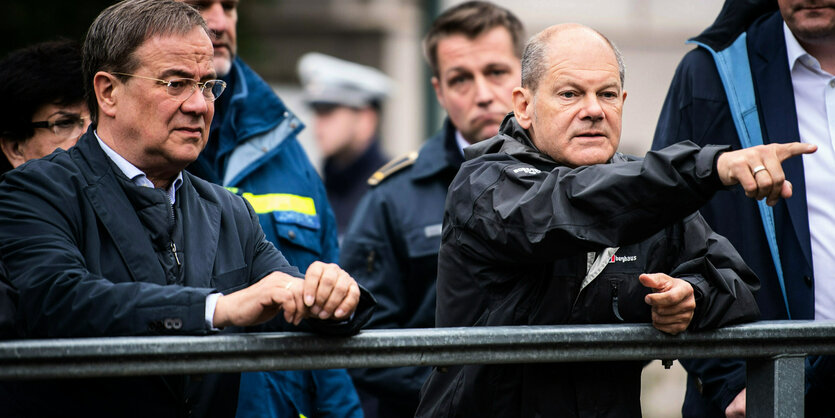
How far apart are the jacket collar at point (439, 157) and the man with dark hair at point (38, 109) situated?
1453 mm

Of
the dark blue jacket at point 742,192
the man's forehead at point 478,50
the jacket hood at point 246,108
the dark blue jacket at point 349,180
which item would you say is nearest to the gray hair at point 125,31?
the jacket hood at point 246,108

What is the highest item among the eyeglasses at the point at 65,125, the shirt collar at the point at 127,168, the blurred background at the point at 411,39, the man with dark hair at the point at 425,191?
the shirt collar at the point at 127,168

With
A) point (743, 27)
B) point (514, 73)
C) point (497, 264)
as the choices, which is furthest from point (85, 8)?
point (497, 264)

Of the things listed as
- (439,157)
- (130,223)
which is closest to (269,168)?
(439,157)

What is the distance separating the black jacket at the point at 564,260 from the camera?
2.53 m

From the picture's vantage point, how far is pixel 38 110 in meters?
3.41

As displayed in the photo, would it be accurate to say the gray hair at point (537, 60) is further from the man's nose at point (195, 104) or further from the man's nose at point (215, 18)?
the man's nose at point (215, 18)

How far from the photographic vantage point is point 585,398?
2693 millimetres

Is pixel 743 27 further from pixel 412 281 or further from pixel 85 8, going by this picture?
pixel 85 8

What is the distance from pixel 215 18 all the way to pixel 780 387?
2418mm

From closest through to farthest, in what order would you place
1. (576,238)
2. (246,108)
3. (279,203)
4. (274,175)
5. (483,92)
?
(576,238) → (279,203) → (274,175) → (246,108) → (483,92)

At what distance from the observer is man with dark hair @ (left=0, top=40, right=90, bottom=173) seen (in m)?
3.39

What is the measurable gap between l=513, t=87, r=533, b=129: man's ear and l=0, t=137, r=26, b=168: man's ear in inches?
60.6

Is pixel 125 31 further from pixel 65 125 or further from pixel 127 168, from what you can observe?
pixel 65 125
